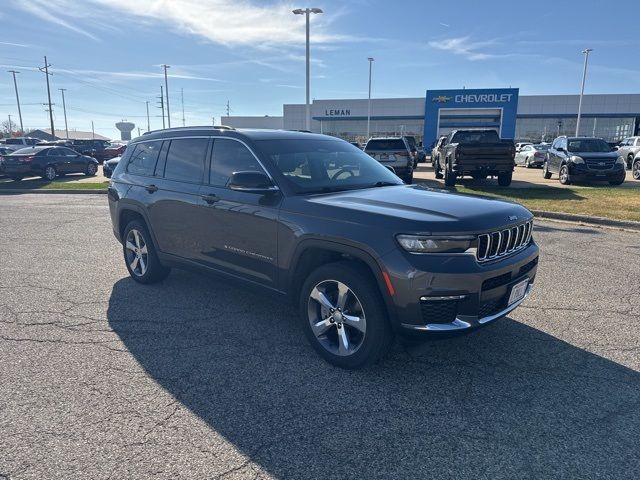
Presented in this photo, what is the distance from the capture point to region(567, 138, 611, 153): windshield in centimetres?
1618

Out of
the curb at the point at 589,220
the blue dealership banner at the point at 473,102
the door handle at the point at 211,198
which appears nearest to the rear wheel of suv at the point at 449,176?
the curb at the point at 589,220

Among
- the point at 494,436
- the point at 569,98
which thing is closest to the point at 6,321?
the point at 494,436

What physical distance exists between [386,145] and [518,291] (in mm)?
14400

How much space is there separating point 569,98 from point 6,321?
65.1 meters

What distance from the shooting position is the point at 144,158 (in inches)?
216

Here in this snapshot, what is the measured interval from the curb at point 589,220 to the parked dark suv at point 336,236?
6.80 meters

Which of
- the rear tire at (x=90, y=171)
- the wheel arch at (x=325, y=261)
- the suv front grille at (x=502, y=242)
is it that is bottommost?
the rear tire at (x=90, y=171)

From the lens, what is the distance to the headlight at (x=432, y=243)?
303 cm

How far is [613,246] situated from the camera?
293 inches

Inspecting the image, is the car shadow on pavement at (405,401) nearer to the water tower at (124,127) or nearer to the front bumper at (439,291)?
the front bumper at (439,291)

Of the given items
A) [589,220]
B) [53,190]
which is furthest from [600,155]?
[53,190]

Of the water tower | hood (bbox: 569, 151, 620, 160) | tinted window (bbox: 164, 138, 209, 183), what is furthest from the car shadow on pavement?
the water tower

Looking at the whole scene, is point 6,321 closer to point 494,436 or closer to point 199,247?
point 199,247

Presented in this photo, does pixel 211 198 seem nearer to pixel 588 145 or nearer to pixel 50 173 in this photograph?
pixel 588 145
